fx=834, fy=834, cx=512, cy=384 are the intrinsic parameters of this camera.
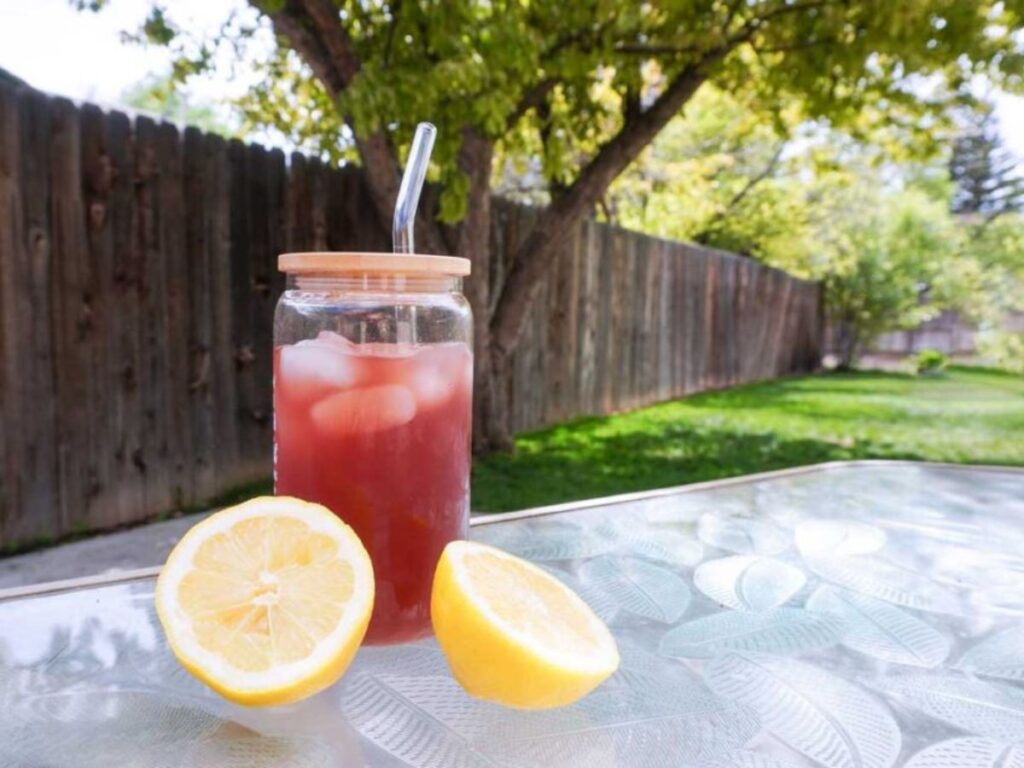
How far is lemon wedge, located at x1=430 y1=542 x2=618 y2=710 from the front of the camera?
85 cm

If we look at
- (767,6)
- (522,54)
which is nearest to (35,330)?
(522,54)

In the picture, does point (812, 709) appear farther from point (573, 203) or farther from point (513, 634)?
point (573, 203)

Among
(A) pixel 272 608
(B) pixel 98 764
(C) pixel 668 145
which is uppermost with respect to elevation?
(C) pixel 668 145

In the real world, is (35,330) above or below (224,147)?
below

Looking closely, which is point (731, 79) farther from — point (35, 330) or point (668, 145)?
point (668, 145)

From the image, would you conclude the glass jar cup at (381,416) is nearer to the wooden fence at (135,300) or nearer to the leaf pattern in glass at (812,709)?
the leaf pattern in glass at (812,709)

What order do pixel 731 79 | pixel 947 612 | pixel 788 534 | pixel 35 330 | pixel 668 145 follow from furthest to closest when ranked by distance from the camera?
pixel 668 145 < pixel 731 79 < pixel 35 330 < pixel 788 534 < pixel 947 612

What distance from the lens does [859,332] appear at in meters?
16.6

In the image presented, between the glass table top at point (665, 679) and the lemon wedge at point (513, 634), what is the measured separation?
1.6 inches

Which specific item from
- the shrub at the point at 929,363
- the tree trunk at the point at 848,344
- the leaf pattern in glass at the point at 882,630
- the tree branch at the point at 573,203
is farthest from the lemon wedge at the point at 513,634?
the shrub at the point at 929,363

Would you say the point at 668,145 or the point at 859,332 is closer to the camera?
the point at 668,145

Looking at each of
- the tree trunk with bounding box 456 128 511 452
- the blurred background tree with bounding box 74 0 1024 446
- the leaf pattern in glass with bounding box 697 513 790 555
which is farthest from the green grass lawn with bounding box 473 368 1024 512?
the leaf pattern in glass with bounding box 697 513 790 555

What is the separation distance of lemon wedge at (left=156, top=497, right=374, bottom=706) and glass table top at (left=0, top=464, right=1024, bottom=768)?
2.8 inches

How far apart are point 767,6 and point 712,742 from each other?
526 centimetres
